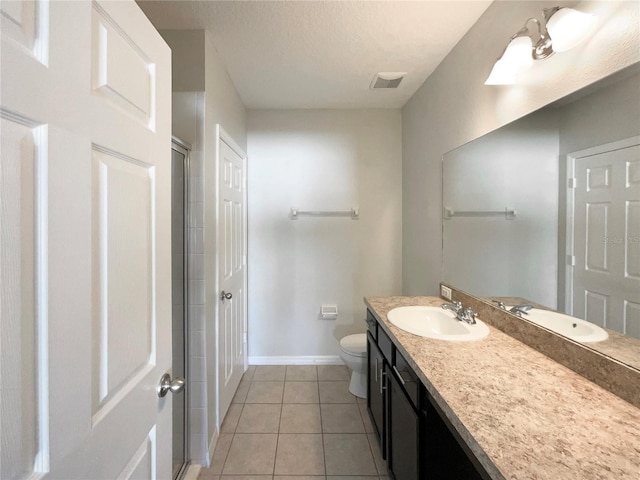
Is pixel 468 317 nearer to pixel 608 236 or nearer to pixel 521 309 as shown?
pixel 521 309

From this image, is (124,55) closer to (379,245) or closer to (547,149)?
(547,149)

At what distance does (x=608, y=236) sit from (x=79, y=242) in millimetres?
1402

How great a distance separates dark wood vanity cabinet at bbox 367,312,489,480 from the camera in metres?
0.92

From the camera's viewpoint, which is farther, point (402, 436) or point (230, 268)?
point (230, 268)

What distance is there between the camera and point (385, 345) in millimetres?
1451

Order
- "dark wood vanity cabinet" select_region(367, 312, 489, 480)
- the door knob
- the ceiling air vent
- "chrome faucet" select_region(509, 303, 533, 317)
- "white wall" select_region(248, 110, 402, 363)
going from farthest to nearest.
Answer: "white wall" select_region(248, 110, 402, 363)
the ceiling air vent
"chrome faucet" select_region(509, 303, 533, 317)
"dark wood vanity cabinet" select_region(367, 312, 489, 480)
the door knob

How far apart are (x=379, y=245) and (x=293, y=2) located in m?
1.91

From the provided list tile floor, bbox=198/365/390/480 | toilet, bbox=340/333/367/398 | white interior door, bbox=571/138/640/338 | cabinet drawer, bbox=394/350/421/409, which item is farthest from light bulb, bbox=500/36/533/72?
tile floor, bbox=198/365/390/480

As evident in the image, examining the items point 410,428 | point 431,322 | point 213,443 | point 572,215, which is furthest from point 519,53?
point 213,443

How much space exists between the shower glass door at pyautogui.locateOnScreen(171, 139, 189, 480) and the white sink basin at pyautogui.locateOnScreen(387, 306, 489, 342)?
1.12m

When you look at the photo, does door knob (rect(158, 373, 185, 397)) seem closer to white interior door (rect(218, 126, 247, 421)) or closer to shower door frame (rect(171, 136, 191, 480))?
shower door frame (rect(171, 136, 191, 480))

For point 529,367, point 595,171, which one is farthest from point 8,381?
point 595,171

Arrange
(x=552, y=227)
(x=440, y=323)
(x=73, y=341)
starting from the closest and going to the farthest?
(x=73, y=341) → (x=552, y=227) → (x=440, y=323)

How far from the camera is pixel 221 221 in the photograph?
1.85 metres
